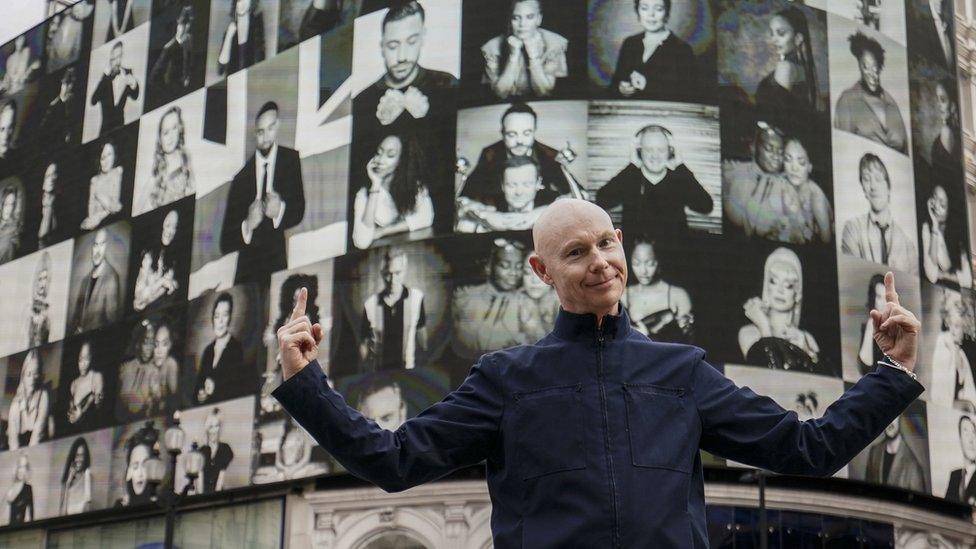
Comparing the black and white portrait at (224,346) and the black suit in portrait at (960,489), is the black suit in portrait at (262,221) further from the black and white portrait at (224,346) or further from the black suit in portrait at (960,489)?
the black suit in portrait at (960,489)

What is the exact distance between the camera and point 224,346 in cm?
3512

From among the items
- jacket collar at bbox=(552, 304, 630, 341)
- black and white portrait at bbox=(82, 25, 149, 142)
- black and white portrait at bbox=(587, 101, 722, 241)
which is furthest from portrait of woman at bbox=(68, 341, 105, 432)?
jacket collar at bbox=(552, 304, 630, 341)

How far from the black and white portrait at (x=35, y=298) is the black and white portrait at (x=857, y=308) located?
1935cm

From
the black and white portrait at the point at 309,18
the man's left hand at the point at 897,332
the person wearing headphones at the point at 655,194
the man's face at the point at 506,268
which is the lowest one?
the man's left hand at the point at 897,332

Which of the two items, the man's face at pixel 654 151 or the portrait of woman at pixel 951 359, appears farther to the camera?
the portrait of woman at pixel 951 359

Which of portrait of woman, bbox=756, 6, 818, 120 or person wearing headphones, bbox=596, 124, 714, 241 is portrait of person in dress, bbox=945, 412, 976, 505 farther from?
person wearing headphones, bbox=596, 124, 714, 241

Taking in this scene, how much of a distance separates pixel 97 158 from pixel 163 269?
16.9 ft

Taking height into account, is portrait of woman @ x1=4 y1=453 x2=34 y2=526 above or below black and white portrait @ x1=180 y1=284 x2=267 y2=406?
below

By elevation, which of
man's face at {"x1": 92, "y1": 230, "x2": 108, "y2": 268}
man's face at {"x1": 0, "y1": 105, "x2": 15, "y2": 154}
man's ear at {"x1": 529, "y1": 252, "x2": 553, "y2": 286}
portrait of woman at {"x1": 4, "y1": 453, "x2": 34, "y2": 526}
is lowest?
man's ear at {"x1": 529, "y1": 252, "x2": 553, "y2": 286}

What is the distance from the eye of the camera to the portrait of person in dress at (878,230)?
111ft

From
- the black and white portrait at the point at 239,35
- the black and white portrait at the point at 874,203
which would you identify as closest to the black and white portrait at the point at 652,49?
the black and white portrait at the point at 874,203

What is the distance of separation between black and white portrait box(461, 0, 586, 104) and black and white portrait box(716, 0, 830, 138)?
10.2 ft

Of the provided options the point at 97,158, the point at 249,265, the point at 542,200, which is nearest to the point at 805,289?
the point at 542,200

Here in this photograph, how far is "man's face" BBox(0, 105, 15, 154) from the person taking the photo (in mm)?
45531
